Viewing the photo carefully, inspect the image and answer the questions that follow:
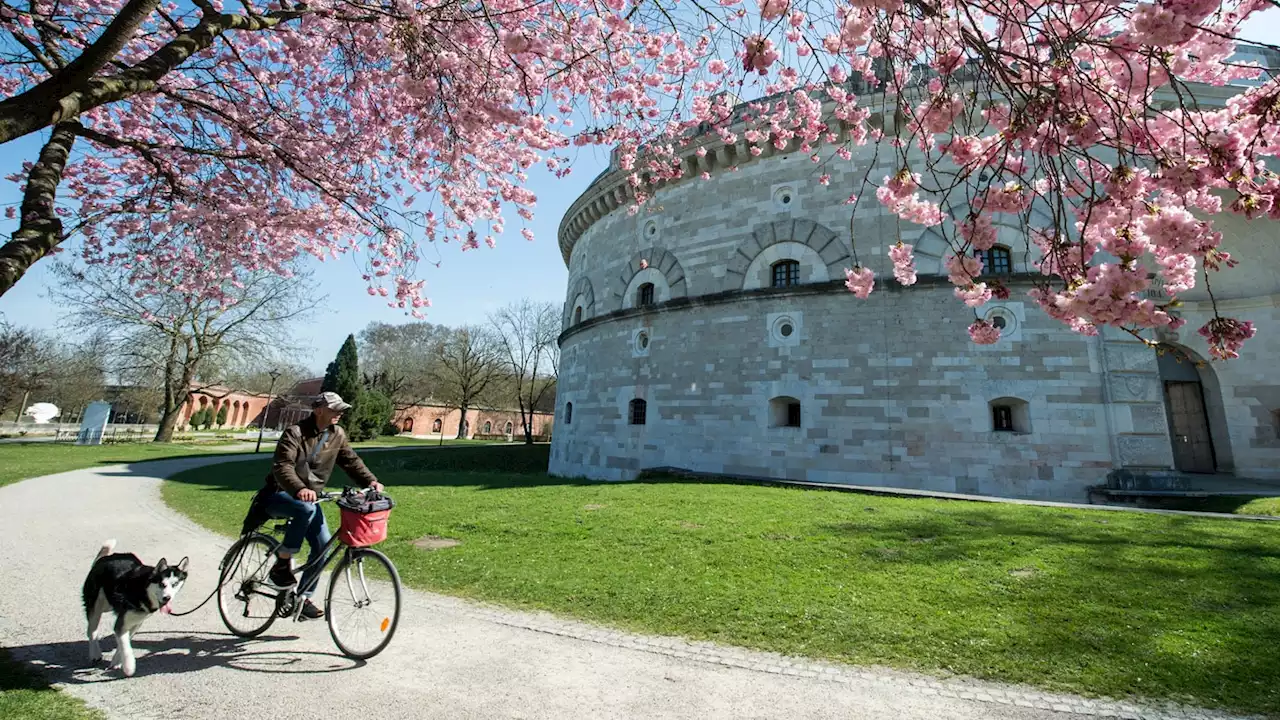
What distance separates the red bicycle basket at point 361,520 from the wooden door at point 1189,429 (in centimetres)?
1828

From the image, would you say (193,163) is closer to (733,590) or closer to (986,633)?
(733,590)

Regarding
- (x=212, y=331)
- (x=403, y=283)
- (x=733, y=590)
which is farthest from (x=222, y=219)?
(x=212, y=331)

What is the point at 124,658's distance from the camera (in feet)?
11.2

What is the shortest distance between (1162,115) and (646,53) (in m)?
5.04

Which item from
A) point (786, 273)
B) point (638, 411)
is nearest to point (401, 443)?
point (638, 411)

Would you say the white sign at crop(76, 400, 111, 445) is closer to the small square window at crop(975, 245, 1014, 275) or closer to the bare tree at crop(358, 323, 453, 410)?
the bare tree at crop(358, 323, 453, 410)

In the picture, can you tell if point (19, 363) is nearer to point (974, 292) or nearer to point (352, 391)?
point (352, 391)

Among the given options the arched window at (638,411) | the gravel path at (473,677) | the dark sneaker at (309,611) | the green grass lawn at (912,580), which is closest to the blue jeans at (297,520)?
the dark sneaker at (309,611)

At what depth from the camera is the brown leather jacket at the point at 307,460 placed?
406 centimetres

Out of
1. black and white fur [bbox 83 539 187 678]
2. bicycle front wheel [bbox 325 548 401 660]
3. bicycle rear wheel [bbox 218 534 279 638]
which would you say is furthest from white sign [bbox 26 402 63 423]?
bicycle front wheel [bbox 325 548 401 660]

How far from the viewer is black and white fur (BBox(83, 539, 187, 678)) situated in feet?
11.3

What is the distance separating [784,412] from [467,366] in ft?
118

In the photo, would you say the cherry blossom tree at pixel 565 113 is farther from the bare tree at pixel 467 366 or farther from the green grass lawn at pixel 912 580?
the bare tree at pixel 467 366

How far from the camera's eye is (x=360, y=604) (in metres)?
3.85
